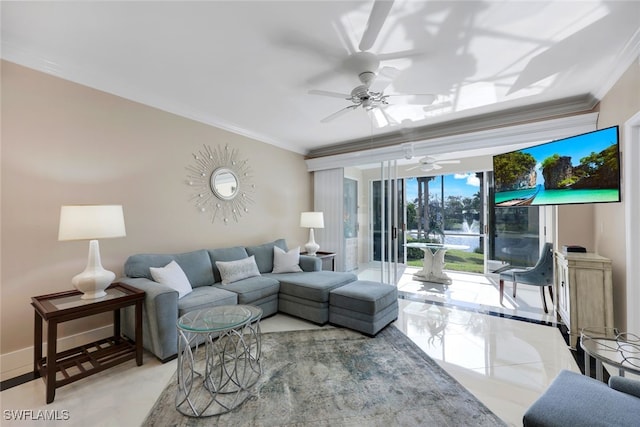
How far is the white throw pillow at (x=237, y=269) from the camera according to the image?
11.0 feet

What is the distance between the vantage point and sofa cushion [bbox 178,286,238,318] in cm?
256

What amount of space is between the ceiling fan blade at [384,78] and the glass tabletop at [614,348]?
2.38 meters

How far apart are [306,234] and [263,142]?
1969 millimetres

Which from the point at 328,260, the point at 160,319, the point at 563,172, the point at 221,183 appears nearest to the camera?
the point at 160,319

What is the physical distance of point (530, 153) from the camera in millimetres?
3225

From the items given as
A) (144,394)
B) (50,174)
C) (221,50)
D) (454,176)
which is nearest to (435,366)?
(144,394)

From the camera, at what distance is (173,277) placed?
2.77 metres

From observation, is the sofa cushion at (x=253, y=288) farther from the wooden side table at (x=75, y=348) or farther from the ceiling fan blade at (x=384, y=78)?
the ceiling fan blade at (x=384, y=78)

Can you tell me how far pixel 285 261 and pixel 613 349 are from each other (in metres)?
3.29

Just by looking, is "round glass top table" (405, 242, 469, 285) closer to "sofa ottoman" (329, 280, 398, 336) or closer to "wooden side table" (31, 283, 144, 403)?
"sofa ottoman" (329, 280, 398, 336)

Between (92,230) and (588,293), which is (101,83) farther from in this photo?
(588,293)

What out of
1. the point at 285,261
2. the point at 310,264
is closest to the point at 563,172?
the point at 310,264

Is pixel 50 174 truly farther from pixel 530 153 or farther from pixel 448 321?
pixel 530 153

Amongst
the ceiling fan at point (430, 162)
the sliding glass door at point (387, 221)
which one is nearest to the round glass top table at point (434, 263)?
the sliding glass door at point (387, 221)
